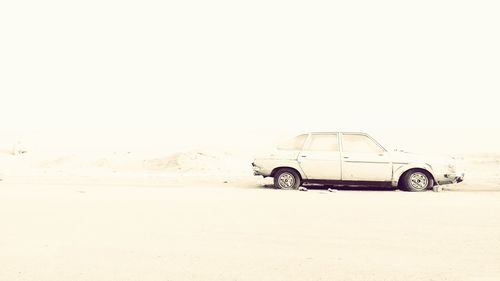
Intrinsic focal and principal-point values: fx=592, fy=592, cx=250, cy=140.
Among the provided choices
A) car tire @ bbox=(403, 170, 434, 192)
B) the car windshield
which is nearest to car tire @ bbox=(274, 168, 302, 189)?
the car windshield

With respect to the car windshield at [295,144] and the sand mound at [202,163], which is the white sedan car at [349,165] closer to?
the car windshield at [295,144]

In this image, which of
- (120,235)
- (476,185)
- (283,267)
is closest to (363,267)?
(283,267)

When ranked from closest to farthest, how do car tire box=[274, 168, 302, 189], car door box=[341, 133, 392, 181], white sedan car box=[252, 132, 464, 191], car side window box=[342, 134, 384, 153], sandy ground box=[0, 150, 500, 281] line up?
sandy ground box=[0, 150, 500, 281], white sedan car box=[252, 132, 464, 191], car door box=[341, 133, 392, 181], car side window box=[342, 134, 384, 153], car tire box=[274, 168, 302, 189]

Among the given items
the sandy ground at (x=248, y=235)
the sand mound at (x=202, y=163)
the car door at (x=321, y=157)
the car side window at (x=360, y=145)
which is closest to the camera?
the sandy ground at (x=248, y=235)

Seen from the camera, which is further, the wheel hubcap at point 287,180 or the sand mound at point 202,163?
the sand mound at point 202,163

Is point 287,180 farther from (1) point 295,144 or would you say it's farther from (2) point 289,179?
(1) point 295,144

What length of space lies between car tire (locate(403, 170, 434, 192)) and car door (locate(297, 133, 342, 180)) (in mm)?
1650

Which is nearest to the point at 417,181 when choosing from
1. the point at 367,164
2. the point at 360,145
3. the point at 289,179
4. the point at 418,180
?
the point at 418,180

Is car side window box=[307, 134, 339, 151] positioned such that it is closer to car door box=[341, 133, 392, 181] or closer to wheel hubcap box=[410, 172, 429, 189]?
car door box=[341, 133, 392, 181]

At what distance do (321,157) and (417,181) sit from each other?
241 cm

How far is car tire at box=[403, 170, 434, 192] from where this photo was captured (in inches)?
571

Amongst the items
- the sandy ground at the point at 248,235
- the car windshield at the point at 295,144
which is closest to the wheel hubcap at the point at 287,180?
the car windshield at the point at 295,144

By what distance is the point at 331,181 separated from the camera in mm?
14945

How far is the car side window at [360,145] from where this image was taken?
1496cm
